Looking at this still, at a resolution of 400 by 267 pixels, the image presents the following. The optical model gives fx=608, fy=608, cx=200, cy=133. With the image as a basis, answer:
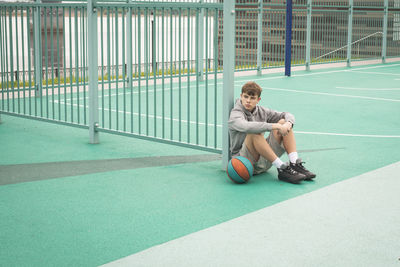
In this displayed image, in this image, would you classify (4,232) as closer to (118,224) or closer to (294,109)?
(118,224)

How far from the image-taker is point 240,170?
552 cm

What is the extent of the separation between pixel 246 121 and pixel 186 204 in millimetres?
1082

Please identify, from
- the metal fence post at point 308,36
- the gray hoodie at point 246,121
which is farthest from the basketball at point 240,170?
the metal fence post at point 308,36

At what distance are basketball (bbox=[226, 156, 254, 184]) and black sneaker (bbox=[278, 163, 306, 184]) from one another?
0.96 ft

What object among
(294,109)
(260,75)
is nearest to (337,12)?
(260,75)

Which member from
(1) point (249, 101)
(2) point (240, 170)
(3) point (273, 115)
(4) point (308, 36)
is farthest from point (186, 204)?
(4) point (308, 36)

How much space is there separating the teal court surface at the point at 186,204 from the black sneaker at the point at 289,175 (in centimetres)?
9

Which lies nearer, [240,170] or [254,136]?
[240,170]

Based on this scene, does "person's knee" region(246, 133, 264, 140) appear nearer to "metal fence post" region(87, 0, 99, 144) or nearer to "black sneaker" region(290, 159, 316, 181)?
"black sneaker" region(290, 159, 316, 181)

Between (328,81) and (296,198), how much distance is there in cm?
993

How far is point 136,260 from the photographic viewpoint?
12.3ft

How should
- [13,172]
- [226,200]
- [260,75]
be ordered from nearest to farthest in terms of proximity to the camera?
[226,200], [13,172], [260,75]

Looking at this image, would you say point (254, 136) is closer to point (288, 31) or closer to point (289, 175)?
point (289, 175)

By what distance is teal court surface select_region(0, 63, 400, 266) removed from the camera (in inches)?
153
